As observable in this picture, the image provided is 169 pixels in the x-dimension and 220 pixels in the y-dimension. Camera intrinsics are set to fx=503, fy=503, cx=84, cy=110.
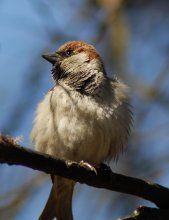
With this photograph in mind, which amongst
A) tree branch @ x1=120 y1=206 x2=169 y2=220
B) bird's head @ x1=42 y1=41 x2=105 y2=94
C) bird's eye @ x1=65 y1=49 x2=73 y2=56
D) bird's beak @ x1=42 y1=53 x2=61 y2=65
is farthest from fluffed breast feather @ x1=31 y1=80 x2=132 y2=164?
tree branch @ x1=120 y1=206 x2=169 y2=220

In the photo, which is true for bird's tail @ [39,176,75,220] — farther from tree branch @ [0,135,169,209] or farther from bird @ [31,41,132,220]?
tree branch @ [0,135,169,209]

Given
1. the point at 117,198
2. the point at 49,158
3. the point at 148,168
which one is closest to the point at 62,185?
the point at 117,198

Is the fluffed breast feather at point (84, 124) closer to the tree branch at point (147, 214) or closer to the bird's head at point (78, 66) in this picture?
the bird's head at point (78, 66)

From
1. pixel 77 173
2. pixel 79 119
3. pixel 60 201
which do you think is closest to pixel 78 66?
pixel 79 119

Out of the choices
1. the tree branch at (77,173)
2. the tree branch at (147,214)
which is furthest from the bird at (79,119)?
the tree branch at (147,214)

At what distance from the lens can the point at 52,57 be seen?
479cm

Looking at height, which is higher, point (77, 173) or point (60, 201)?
point (60, 201)

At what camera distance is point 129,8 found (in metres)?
5.33

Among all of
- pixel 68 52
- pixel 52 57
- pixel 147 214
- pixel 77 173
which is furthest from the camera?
pixel 68 52

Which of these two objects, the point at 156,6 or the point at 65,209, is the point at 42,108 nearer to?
the point at 65,209

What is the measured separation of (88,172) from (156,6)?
9.00 feet

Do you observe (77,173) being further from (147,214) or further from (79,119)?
(79,119)

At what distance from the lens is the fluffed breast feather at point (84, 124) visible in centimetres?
409

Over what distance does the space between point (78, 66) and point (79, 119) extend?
707 mm
